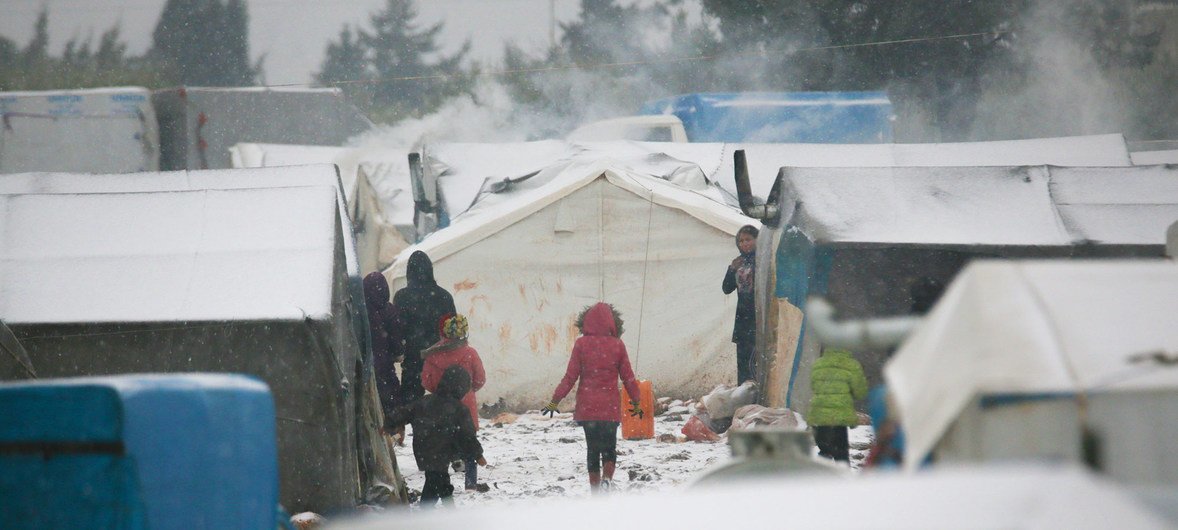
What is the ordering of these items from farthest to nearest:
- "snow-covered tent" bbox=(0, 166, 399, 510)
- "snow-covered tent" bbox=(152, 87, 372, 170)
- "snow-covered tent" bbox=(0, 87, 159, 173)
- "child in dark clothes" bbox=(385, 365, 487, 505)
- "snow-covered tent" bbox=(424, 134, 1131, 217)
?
"snow-covered tent" bbox=(152, 87, 372, 170), "snow-covered tent" bbox=(0, 87, 159, 173), "snow-covered tent" bbox=(424, 134, 1131, 217), "child in dark clothes" bbox=(385, 365, 487, 505), "snow-covered tent" bbox=(0, 166, 399, 510)

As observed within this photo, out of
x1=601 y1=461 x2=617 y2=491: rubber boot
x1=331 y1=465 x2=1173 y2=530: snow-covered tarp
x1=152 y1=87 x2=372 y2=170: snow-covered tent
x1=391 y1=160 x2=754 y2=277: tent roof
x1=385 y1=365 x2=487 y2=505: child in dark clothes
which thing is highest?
x1=152 y1=87 x2=372 y2=170: snow-covered tent

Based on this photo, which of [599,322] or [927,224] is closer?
[599,322]

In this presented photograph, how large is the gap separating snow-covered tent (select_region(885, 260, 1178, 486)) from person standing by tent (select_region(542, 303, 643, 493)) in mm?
4862

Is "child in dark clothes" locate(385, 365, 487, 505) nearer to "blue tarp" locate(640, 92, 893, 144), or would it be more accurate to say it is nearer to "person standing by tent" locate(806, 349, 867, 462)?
"person standing by tent" locate(806, 349, 867, 462)

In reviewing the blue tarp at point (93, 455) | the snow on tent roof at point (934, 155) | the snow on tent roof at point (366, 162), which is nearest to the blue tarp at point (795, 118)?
the snow on tent roof at point (934, 155)

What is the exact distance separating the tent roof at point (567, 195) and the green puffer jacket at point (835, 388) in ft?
14.2

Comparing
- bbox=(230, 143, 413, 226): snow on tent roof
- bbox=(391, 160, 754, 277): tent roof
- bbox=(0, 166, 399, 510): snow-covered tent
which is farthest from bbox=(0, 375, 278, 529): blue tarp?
bbox=(230, 143, 413, 226): snow on tent roof

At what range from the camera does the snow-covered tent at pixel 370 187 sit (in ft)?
52.9

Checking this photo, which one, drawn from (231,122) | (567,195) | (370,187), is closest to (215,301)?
(567,195)

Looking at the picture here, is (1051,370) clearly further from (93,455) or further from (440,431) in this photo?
(440,431)

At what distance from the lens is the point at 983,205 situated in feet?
27.4

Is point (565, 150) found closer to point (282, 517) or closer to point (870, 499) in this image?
point (282, 517)

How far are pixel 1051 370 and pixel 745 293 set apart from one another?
803 centimetres

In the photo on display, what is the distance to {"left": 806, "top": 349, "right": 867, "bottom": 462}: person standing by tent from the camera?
22.8 ft
